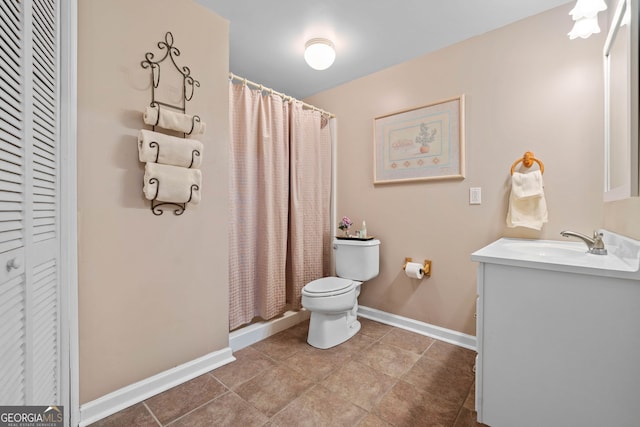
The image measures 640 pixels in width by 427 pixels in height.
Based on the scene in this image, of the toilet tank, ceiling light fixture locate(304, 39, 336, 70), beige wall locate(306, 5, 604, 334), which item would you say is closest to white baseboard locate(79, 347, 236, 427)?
the toilet tank

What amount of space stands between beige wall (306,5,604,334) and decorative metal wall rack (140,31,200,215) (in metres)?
1.50

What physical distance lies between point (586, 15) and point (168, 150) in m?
2.26

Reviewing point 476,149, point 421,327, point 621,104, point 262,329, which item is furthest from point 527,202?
point 262,329

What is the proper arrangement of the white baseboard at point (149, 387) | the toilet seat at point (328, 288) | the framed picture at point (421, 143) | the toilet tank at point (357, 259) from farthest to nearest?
the toilet tank at point (357, 259), the framed picture at point (421, 143), the toilet seat at point (328, 288), the white baseboard at point (149, 387)

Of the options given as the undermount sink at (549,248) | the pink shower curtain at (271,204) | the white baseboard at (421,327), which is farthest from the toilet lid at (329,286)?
the undermount sink at (549,248)

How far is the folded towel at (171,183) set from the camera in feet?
4.46

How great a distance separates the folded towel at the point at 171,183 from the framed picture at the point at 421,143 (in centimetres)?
154

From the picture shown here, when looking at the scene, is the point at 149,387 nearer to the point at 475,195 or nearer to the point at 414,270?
the point at 414,270

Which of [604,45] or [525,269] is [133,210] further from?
[604,45]

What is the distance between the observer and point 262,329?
2.05 m

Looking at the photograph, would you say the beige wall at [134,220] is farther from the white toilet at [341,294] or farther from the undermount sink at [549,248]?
the undermount sink at [549,248]

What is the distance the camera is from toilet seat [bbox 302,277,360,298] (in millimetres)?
1891

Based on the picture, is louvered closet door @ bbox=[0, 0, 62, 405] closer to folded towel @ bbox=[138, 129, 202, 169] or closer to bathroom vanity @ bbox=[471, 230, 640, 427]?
folded towel @ bbox=[138, 129, 202, 169]

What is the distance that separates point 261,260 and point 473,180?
170 cm
